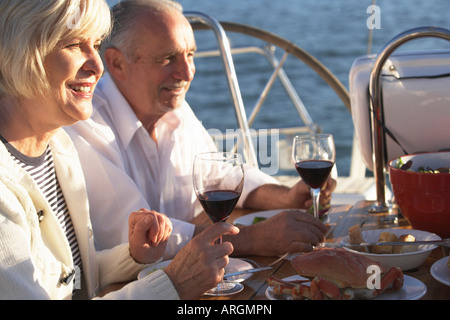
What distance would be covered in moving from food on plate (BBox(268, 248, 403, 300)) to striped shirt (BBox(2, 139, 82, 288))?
0.67 metres

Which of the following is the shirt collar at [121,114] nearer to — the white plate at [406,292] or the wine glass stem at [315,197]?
the wine glass stem at [315,197]

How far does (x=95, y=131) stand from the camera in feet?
6.75

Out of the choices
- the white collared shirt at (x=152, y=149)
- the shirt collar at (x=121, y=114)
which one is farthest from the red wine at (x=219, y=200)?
the shirt collar at (x=121, y=114)

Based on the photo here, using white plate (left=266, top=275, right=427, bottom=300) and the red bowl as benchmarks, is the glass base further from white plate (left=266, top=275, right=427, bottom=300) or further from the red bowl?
the red bowl

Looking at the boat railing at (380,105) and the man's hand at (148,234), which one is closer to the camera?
the man's hand at (148,234)

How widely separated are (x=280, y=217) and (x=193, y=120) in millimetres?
875

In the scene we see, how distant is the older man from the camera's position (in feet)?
6.55

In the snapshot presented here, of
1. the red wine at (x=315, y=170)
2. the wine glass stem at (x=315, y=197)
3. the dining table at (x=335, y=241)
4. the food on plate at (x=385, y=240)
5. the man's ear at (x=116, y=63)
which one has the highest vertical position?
the man's ear at (x=116, y=63)

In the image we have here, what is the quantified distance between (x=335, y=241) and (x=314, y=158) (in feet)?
0.75

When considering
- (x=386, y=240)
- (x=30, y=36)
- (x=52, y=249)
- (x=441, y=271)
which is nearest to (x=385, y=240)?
(x=386, y=240)

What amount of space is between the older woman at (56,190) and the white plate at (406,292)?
14cm

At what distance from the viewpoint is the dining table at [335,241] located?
138 centimetres
